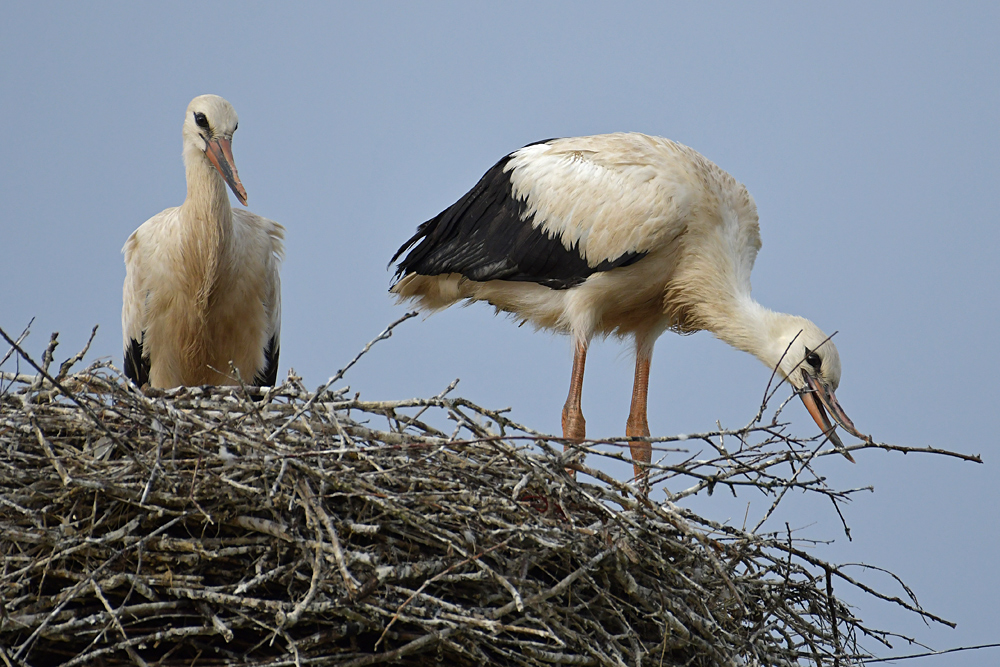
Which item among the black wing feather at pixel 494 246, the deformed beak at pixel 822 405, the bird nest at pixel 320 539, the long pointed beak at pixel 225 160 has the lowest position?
the bird nest at pixel 320 539

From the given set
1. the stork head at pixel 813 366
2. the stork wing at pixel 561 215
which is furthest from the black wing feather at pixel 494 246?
the stork head at pixel 813 366

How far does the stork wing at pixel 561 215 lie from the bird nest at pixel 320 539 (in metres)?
1.48

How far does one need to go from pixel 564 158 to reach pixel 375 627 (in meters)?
2.65

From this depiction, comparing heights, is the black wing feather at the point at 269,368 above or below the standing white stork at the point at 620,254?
below

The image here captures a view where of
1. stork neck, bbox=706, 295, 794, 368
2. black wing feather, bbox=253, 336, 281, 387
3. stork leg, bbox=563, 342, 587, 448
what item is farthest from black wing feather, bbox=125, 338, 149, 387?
stork neck, bbox=706, 295, 794, 368

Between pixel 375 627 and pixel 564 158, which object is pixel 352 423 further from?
pixel 564 158

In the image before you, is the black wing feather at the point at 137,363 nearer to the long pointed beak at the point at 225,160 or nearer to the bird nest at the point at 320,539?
the long pointed beak at the point at 225,160

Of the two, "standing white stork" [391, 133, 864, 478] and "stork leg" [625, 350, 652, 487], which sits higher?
"standing white stork" [391, 133, 864, 478]

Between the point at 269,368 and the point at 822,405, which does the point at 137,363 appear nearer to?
the point at 269,368

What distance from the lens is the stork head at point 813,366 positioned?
4.79 metres

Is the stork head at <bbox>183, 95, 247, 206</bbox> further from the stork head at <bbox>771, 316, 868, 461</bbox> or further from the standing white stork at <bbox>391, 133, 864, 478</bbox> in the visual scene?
the stork head at <bbox>771, 316, 868, 461</bbox>

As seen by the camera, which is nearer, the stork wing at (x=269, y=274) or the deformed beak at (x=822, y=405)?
the deformed beak at (x=822, y=405)

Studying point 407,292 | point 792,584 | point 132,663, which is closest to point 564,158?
point 407,292

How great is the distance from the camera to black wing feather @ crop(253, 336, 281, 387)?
A: 5344mm
